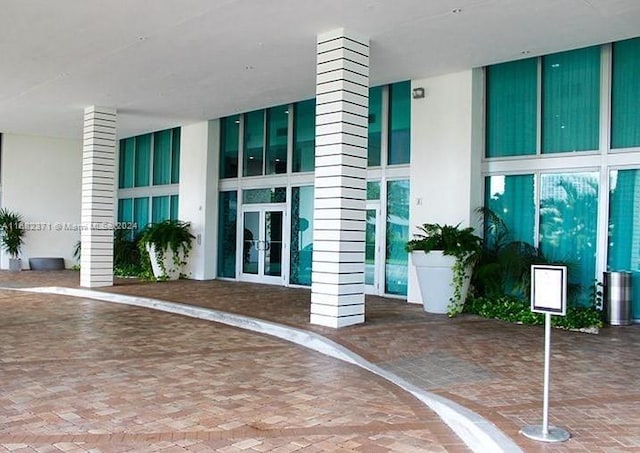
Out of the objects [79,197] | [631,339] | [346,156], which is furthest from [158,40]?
[79,197]

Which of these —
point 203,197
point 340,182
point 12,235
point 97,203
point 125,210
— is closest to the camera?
point 340,182

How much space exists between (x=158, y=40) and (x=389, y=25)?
3425 millimetres

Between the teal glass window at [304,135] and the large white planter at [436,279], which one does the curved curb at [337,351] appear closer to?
the large white planter at [436,279]

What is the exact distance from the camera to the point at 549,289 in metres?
3.81

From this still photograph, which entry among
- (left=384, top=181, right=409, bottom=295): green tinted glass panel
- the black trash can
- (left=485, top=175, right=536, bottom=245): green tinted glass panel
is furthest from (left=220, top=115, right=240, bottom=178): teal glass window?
the black trash can

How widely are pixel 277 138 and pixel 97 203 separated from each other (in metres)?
4.37

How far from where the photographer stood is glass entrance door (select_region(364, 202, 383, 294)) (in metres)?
11.5

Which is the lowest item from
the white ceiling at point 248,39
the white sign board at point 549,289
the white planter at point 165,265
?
the white planter at point 165,265

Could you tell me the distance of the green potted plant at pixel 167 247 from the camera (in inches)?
575

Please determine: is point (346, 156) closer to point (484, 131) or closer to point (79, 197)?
point (484, 131)

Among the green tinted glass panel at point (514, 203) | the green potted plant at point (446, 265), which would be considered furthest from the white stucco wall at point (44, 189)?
the green tinted glass panel at point (514, 203)

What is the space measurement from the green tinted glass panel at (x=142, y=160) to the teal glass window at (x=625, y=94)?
13.3m

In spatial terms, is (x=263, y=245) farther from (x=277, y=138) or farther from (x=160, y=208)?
(x=160, y=208)

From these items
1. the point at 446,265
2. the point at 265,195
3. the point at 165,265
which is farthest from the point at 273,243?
the point at 446,265
